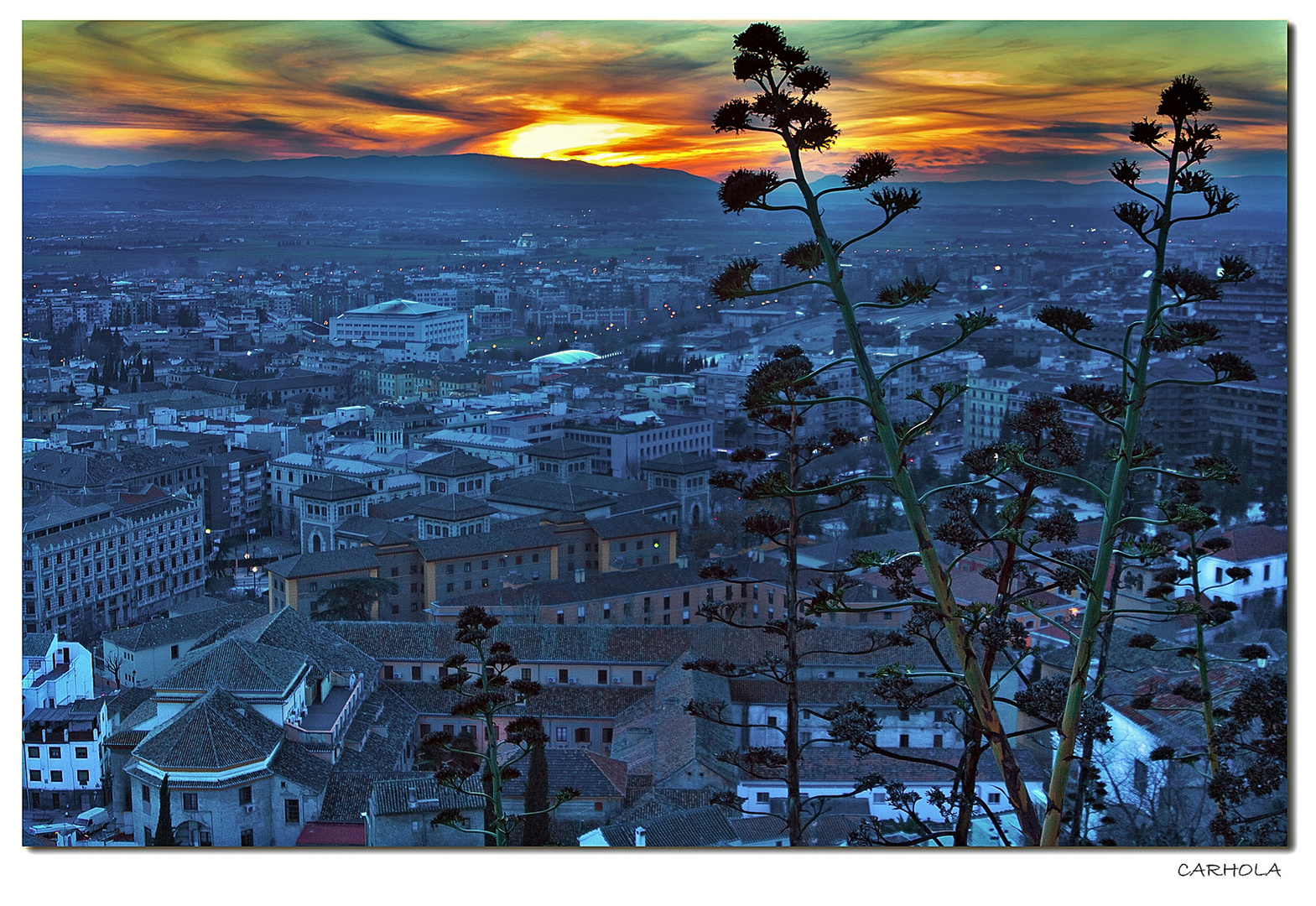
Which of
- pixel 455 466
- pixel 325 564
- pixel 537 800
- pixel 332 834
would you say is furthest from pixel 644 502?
pixel 332 834

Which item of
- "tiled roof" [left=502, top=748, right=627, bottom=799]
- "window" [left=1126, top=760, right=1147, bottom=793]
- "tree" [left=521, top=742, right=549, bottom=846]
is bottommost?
"tiled roof" [left=502, top=748, right=627, bottom=799]

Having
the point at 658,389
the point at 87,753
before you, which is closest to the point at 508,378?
the point at 658,389

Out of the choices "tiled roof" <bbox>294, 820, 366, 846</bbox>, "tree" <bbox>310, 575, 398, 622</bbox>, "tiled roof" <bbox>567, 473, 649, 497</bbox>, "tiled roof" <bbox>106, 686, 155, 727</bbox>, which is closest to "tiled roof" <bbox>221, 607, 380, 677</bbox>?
"tiled roof" <bbox>106, 686, 155, 727</bbox>

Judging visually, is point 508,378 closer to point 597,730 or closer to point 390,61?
point 597,730

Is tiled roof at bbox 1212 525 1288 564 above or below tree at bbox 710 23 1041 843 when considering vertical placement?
below

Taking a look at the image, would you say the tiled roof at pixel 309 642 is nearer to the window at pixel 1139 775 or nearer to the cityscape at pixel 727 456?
the cityscape at pixel 727 456

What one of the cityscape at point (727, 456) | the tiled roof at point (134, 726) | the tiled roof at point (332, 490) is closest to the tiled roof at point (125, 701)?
the cityscape at point (727, 456)

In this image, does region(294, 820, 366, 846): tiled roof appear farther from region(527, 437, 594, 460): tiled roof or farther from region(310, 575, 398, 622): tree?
region(527, 437, 594, 460): tiled roof
